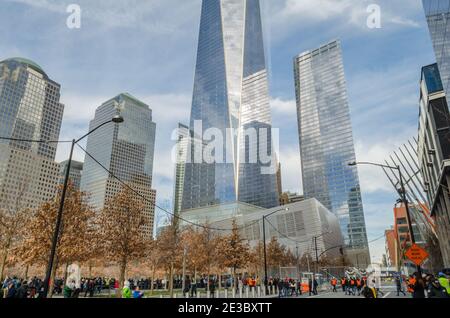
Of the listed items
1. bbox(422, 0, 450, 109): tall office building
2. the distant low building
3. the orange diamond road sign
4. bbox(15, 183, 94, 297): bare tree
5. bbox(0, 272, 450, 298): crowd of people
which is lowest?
bbox(0, 272, 450, 298): crowd of people

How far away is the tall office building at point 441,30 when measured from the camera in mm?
29995

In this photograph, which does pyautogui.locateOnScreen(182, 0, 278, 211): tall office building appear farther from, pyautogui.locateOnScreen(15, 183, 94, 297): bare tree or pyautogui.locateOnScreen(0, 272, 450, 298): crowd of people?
pyautogui.locateOnScreen(15, 183, 94, 297): bare tree

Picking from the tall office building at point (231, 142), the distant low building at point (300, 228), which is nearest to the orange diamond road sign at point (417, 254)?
the distant low building at point (300, 228)

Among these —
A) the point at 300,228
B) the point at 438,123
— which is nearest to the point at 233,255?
the point at 438,123

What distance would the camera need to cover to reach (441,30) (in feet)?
104

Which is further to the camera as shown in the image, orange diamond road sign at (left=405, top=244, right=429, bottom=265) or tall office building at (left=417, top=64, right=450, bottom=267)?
tall office building at (left=417, top=64, right=450, bottom=267)

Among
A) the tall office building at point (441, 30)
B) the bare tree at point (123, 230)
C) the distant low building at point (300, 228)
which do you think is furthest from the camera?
the distant low building at point (300, 228)

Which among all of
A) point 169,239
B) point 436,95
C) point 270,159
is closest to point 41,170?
point 270,159

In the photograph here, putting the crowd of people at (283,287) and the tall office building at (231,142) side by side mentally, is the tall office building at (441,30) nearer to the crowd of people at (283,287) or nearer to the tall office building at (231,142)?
the crowd of people at (283,287)

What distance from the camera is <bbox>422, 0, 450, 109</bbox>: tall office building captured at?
30.0 m

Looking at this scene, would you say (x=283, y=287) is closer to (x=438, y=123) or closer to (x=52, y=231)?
(x=52, y=231)

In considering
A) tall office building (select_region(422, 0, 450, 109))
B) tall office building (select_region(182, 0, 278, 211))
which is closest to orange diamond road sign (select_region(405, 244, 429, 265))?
tall office building (select_region(422, 0, 450, 109))
